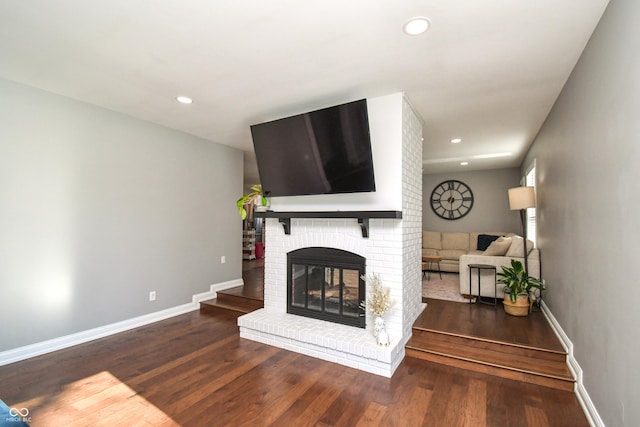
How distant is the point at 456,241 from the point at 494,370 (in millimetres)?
4594

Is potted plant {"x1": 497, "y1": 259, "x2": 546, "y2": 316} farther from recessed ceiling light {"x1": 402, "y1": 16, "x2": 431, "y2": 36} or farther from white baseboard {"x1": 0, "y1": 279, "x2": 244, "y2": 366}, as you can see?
white baseboard {"x1": 0, "y1": 279, "x2": 244, "y2": 366}

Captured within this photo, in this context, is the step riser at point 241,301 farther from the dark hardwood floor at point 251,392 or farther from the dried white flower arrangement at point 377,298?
the dried white flower arrangement at point 377,298

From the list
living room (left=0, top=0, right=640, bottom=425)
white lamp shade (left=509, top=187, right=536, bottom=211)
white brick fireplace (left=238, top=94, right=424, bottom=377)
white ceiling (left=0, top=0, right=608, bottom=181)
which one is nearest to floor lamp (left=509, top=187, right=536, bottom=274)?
white lamp shade (left=509, top=187, right=536, bottom=211)

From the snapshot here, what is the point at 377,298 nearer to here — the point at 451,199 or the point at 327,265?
the point at 327,265

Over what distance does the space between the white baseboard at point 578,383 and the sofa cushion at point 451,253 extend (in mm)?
3474

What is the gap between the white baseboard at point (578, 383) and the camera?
75.4 inches

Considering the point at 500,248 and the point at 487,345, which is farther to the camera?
the point at 500,248

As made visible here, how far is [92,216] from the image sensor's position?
3.32 metres

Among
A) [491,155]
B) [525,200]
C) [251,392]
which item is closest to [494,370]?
[251,392]

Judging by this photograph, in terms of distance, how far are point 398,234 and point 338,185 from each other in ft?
2.51

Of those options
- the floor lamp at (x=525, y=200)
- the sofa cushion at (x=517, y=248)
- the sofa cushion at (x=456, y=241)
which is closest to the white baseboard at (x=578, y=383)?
the floor lamp at (x=525, y=200)

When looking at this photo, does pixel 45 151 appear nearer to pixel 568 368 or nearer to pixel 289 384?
pixel 289 384

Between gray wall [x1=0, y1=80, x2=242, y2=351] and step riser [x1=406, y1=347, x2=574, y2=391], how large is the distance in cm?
321

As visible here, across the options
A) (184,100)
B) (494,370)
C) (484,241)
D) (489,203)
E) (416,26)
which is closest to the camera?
(416,26)
